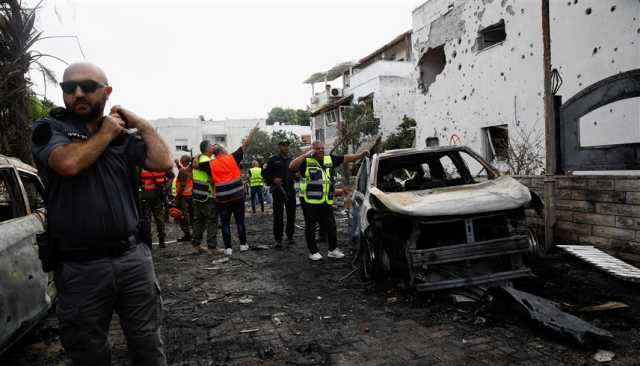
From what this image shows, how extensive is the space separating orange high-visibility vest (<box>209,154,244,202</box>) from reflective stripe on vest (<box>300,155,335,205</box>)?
50.5 inches

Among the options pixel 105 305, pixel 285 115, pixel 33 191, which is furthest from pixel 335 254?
pixel 285 115

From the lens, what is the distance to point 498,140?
41.0 ft

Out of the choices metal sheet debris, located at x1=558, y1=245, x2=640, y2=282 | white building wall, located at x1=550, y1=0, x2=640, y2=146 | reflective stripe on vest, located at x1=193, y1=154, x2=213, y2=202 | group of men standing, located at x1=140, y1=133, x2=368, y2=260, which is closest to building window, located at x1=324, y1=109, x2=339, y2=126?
white building wall, located at x1=550, y1=0, x2=640, y2=146

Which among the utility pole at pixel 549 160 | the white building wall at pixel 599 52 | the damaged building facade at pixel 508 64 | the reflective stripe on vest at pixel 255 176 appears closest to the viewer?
the utility pole at pixel 549 160

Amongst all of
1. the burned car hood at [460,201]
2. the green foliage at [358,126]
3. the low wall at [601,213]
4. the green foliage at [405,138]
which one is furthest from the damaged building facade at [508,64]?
the green foliage at [358,126]

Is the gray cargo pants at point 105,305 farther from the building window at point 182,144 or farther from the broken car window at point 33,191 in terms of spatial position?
the building window at point 182,144

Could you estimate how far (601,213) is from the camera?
18.6 feet

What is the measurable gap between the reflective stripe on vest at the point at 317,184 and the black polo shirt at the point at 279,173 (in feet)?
5.48

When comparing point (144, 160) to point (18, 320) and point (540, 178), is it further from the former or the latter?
point (540, 178)

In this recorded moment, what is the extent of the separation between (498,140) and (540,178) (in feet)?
19.8

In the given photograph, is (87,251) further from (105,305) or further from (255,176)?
(255,176)

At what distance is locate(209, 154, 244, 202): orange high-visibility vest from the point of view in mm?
7406

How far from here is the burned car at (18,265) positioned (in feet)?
10.2

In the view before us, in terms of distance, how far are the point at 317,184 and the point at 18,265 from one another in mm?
4207
